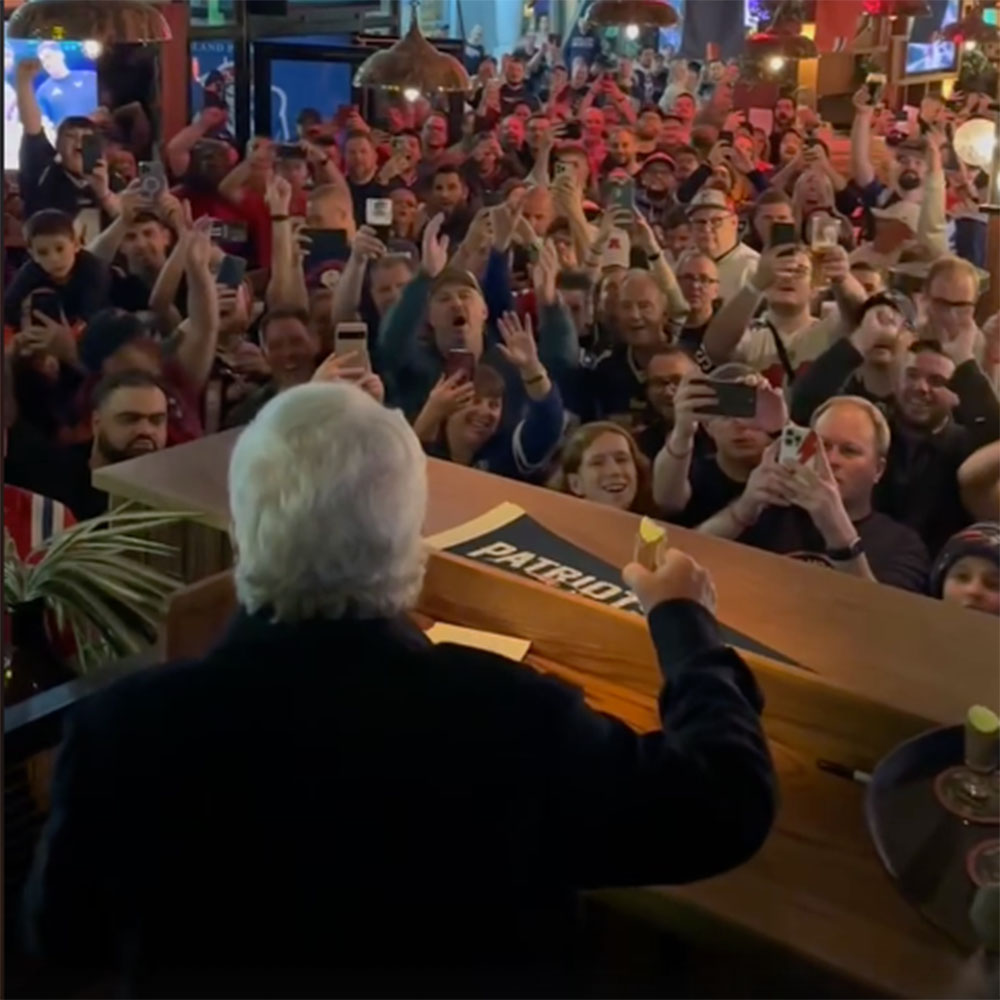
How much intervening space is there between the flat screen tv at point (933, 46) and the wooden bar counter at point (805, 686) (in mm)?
5473

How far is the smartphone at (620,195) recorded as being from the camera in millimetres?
4812

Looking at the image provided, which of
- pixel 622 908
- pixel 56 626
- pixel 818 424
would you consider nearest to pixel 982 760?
pixel 622 908

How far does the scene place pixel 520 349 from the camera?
356 cm

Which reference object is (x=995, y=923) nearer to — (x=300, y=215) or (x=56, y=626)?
(x=56, y=626)

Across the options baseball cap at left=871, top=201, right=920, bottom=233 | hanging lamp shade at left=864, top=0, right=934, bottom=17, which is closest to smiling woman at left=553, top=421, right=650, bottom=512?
baseball cap at left=871, top=201, right=920, bottom=233

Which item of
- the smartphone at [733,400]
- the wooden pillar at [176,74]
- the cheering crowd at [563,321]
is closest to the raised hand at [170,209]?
the cheering crowd at [563,321]

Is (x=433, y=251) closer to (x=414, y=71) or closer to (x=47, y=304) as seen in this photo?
(x=414, y=71)

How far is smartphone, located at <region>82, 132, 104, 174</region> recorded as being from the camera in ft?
15.4

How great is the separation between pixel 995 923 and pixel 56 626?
50.7 inches

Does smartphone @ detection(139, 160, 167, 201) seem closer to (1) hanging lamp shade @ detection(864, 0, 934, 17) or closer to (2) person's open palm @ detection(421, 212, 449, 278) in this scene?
(2) person's open palm @ detection(421, 212, 449, 278)

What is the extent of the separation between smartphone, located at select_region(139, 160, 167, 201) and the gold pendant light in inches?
30.8

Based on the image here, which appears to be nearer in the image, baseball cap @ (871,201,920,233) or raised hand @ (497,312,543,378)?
raised hand @ (497,312,543,378)

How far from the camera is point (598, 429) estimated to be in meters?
3.20

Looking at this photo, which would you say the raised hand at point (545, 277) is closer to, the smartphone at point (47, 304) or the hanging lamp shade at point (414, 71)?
the hanging lamp shade at point (414, 71)
